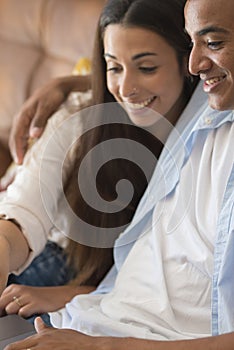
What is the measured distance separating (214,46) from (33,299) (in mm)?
620

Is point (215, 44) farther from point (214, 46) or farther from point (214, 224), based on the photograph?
point (214, 224)

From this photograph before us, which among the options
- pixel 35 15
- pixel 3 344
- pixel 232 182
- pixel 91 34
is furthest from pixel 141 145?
pixel 35 15

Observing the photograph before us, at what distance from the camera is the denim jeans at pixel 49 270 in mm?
1743

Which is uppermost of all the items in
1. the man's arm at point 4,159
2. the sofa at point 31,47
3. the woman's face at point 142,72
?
the sofa at point 31,47

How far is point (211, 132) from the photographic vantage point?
4.29 ft

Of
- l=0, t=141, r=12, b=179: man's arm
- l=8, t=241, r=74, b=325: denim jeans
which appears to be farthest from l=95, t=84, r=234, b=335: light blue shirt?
l=0, t=141, r=12, b=179: man's arm

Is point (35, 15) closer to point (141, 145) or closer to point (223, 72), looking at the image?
point (141, 145)

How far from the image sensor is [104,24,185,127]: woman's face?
1465mm

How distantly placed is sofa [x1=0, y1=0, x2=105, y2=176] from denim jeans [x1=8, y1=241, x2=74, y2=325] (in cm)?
93

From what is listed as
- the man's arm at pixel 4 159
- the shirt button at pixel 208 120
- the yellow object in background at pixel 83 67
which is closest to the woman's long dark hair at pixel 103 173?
the shirt button at pixel 208 120

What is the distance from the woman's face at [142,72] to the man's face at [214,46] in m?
0.27

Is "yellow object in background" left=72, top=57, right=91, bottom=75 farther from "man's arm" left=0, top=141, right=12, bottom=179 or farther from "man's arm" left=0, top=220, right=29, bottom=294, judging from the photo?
"man's arm" left=0, top=220, right=29, bottom=294

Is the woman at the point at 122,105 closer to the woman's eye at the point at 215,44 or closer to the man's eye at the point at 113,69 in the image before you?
the man's eye at the point at 113,69

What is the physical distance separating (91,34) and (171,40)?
3.85 feet
